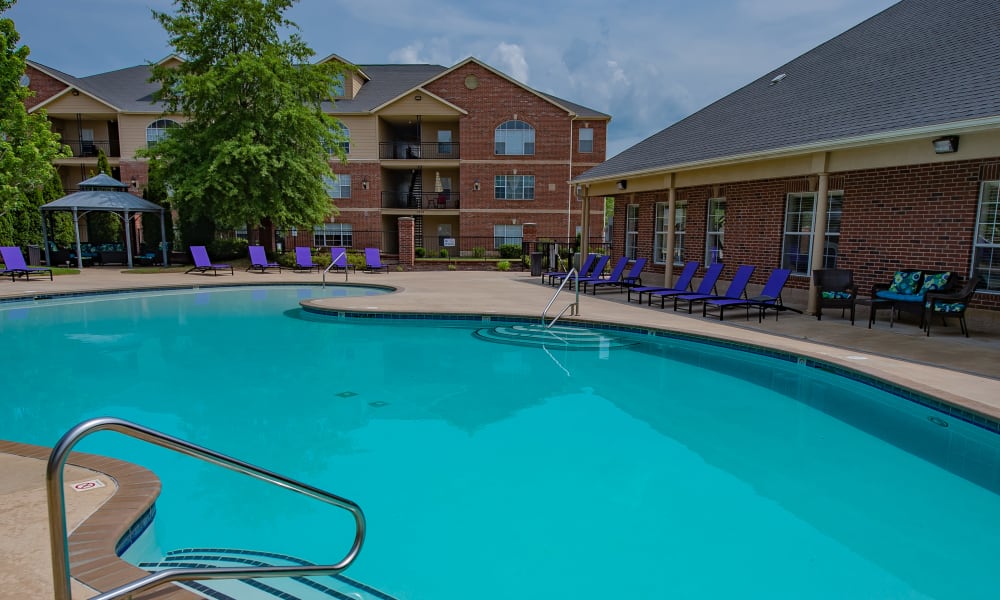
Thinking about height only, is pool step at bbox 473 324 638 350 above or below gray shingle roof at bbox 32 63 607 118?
below

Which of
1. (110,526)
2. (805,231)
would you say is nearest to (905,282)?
(805,231)

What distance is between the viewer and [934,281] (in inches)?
383

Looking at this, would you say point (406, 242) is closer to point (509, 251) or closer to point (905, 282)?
point (509, 251)

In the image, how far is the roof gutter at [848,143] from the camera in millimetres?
8052

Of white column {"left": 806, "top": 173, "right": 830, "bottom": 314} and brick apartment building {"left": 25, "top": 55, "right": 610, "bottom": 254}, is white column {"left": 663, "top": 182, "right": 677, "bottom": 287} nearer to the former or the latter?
white column {"left": 806, "top": 173, "right": 830, "bottom": 314}

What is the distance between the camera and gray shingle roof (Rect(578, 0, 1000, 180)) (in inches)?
374

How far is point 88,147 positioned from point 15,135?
14.9 m

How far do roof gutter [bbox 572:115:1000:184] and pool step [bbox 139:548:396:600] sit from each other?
30.8ft

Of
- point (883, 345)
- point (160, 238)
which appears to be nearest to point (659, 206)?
point (883, 345)

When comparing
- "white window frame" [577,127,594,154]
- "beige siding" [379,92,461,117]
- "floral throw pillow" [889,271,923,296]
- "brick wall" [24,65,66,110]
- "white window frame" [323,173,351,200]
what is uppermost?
"brick wall" [24,65,66,110]

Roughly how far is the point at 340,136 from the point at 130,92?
54.8ft

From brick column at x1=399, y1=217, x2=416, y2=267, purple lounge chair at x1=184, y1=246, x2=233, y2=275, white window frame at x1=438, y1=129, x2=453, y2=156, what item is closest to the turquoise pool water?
purple lounge chair at x1=184, y1=246, x2=233, y2=275

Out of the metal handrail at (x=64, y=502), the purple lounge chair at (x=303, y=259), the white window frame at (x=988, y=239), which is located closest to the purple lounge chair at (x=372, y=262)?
the purple lounge chair at (x=303, y=259)

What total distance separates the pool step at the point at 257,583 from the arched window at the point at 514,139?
28.8m
